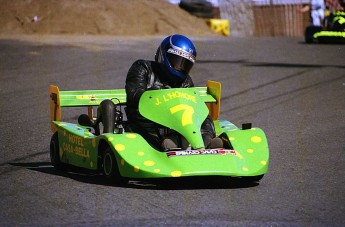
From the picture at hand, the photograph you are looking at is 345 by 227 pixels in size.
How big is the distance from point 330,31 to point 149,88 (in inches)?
702

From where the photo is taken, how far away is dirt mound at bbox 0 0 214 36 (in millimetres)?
23484

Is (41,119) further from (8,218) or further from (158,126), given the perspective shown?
(8,218)

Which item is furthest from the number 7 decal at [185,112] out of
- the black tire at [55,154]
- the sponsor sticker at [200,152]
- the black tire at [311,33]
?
the black tire at [311,33]

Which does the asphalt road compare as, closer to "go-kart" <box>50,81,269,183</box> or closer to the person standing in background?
"go-kart" <box>50,81,269,183</box>

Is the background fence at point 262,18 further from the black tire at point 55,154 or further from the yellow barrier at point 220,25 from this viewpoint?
the black tire at point 55,154

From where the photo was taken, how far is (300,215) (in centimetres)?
575

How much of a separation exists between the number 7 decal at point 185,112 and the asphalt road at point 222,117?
1.54ft

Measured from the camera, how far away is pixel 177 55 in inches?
299

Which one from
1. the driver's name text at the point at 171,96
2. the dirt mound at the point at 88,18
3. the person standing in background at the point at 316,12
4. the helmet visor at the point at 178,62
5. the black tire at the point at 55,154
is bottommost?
the person standing in background at the point at 316,12

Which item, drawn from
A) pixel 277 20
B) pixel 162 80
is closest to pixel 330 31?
pixel 277 20

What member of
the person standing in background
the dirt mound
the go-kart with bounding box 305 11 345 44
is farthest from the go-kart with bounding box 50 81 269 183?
the person standing in background

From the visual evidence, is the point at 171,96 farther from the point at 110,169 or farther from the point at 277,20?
the point at 277,20

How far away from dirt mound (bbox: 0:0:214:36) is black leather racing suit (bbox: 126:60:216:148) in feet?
51.5

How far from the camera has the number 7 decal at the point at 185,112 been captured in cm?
700
